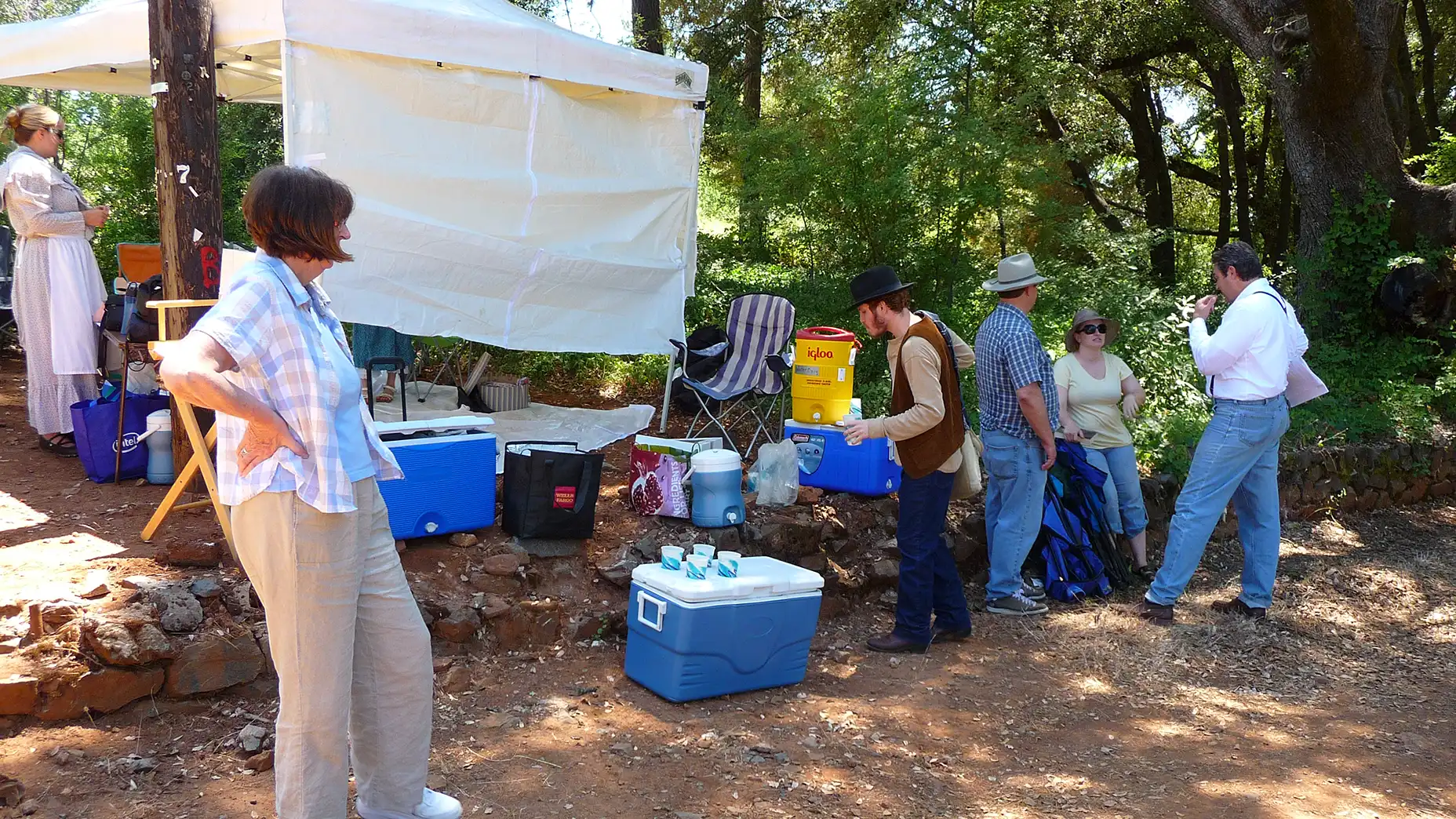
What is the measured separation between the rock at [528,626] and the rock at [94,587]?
1.43 m

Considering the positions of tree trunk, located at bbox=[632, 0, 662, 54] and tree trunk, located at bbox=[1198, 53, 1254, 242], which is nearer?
tree trunk, located at bbox=[632, 0, 662, 54]

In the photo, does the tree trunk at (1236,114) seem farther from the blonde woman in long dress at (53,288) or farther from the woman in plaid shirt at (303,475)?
the woman in plaid shirt at (303,475)

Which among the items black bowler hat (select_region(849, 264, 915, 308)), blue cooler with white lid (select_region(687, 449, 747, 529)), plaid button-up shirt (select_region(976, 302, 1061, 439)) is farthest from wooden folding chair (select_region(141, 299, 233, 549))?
plaid button-up shirt (select_region(976, 302, 1061, 439))

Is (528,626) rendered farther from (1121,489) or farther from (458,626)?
(1121,489)

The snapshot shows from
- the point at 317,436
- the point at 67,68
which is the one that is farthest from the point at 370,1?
the point at 317,436

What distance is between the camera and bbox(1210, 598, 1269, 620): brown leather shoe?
5.43m

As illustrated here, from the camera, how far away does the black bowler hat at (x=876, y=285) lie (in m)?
4.52

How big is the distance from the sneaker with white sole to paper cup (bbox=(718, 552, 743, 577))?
5.93ft

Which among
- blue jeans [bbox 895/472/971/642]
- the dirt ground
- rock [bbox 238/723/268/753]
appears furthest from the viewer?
blue jeans [bbox 895/472/971/642]

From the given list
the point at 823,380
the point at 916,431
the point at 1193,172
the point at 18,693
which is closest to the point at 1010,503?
the point at 916,431

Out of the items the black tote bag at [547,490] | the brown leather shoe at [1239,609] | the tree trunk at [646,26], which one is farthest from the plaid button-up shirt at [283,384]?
the tree trunk at [646,26]

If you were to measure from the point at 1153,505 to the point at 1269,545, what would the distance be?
149 centimetres

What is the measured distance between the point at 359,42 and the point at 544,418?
270 centimetres

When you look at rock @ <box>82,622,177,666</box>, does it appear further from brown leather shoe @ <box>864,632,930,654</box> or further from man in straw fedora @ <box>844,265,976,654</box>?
brown leather shoe @ <box>864,632,930,654</box>
